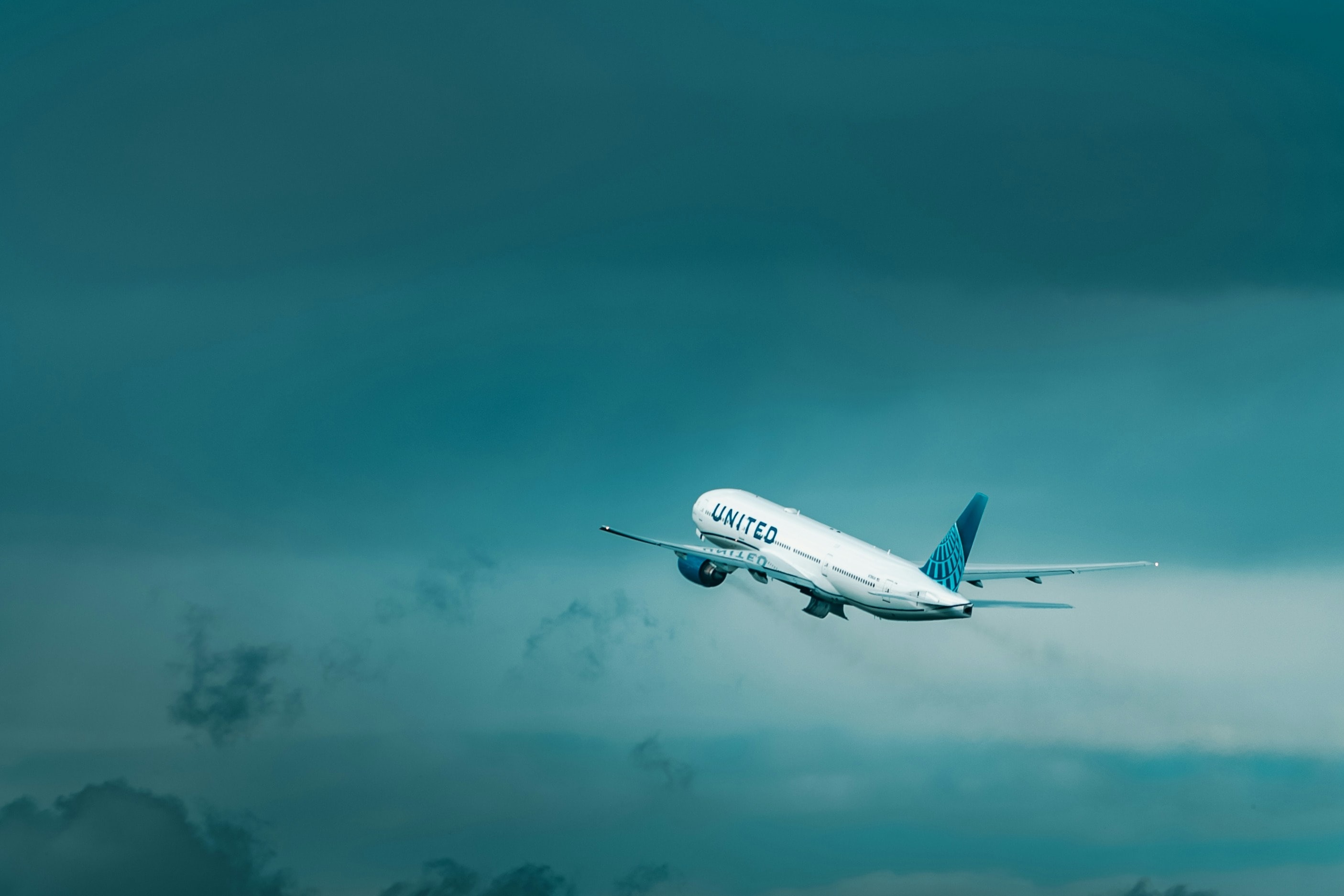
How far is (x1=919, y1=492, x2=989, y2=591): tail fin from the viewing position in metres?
187

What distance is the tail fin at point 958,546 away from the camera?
187 m

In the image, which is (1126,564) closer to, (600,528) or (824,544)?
(824,544)

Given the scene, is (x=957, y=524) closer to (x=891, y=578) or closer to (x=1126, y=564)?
(x=891, y=578)

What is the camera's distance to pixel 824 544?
19912 centimetres

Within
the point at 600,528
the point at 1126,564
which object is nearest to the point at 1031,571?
the point at 1126,564

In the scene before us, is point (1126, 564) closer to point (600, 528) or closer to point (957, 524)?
point (957, 524)

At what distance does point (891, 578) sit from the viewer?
188 m

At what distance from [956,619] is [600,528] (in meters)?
37.6

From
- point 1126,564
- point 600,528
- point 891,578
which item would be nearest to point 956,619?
point 891,578

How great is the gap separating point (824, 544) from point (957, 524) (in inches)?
698

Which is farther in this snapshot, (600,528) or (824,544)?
(824,544)

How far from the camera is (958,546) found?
187 meters

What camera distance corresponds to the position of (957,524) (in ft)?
613

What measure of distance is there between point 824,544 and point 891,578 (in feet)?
41.5
